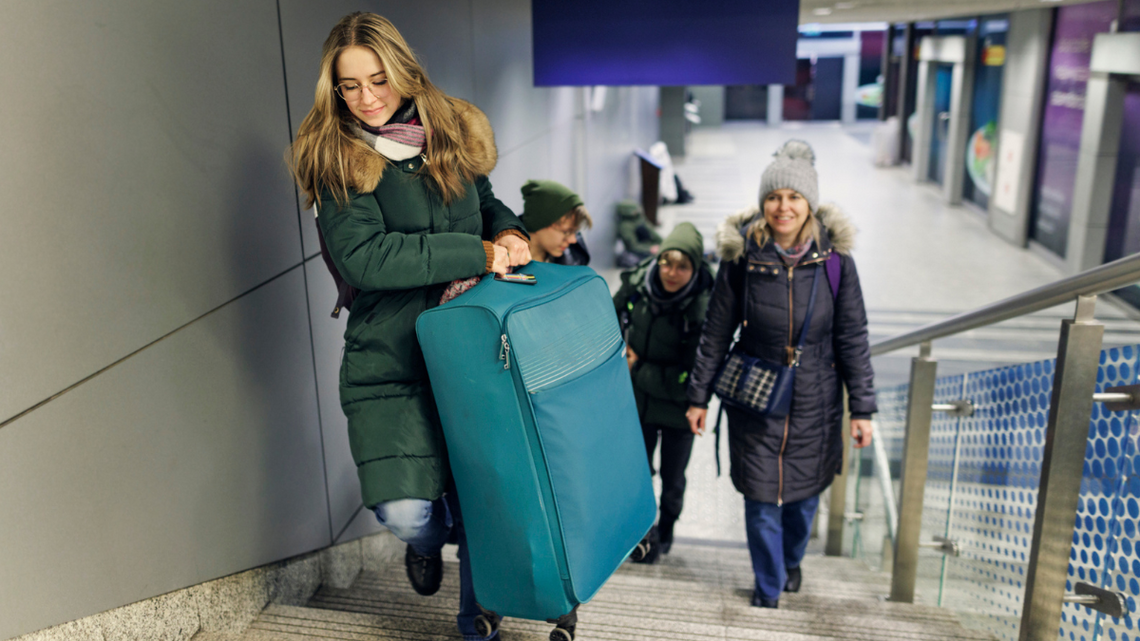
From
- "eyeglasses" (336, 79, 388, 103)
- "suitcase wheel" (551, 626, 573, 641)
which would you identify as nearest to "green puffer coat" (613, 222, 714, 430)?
"suitcase wheel" (551, 626, 573, 641)

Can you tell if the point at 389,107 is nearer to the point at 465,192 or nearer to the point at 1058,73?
the point at 465,192

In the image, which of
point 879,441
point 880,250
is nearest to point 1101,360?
point 879,441


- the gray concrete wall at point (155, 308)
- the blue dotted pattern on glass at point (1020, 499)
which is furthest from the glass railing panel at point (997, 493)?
the gray concrete wall at point (155, 308)

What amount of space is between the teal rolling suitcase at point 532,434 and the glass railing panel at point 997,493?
141cm

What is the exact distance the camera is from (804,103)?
37.1 meters

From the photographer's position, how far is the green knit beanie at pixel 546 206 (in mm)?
3201

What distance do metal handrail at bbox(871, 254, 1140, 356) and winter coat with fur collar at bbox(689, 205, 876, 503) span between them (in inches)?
13.9

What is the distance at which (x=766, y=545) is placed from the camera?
3.15m

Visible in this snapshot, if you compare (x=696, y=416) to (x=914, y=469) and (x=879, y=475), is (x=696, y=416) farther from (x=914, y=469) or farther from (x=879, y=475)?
(x=879, y=475)

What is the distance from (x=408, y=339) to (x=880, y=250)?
12120mm

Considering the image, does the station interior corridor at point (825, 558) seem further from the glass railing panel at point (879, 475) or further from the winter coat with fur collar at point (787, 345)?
the winter coat with fur collar at point (787, 345)

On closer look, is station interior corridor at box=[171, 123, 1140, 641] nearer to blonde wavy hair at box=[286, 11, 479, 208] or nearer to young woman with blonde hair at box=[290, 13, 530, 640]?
young woman with blonde hair at box=[290, 13, 530, 640]

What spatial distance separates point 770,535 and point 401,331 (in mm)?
1833

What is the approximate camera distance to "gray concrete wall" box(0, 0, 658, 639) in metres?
1.54
